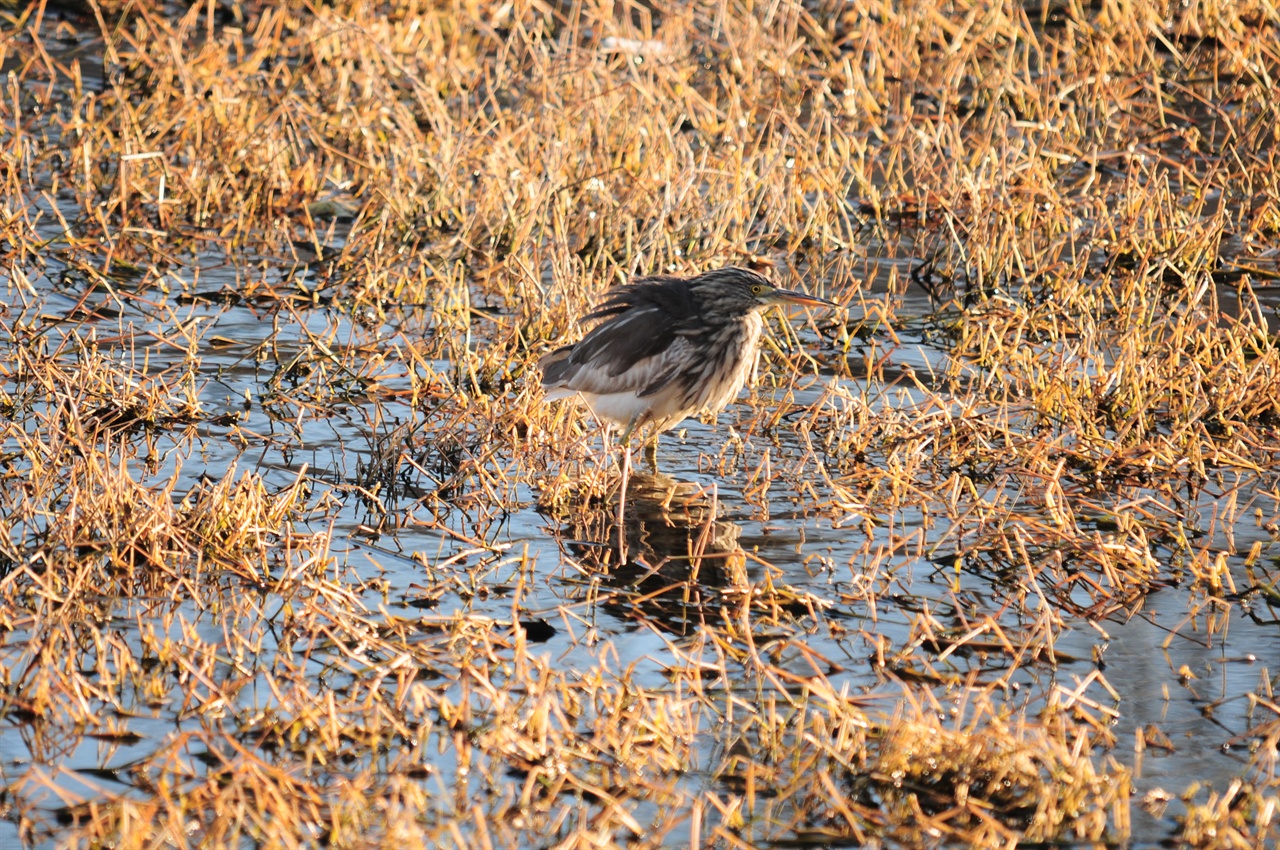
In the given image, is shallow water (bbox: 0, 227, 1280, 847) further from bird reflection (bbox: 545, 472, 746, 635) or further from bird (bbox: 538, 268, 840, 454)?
bird (bbox: 538, 268, 840, 454)

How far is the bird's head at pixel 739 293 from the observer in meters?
6.82

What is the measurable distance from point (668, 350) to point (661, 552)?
0.99 m

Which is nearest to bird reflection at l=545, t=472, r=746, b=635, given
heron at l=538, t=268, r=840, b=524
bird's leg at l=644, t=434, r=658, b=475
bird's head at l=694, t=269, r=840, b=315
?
bird's leg at l=644, t=434, r=658, b=475

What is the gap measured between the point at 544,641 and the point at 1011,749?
5.02ft

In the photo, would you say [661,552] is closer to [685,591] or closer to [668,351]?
[685,591]

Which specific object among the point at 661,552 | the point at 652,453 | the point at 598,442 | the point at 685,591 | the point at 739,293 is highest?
the point at 739,293

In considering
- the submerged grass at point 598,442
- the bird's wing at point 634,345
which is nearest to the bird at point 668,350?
the bird's wing at point 634,345

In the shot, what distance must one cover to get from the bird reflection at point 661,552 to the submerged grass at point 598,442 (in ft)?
0.07

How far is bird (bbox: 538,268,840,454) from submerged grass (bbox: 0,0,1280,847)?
0.75 feet

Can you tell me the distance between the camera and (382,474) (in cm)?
636

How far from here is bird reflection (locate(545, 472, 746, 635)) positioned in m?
5.46

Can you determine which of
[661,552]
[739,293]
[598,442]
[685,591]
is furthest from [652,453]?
[685,591]

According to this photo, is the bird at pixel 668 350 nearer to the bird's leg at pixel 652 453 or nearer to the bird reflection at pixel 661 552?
the bird's leg at pixel 652 453

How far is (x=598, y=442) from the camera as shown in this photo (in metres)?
7.23
